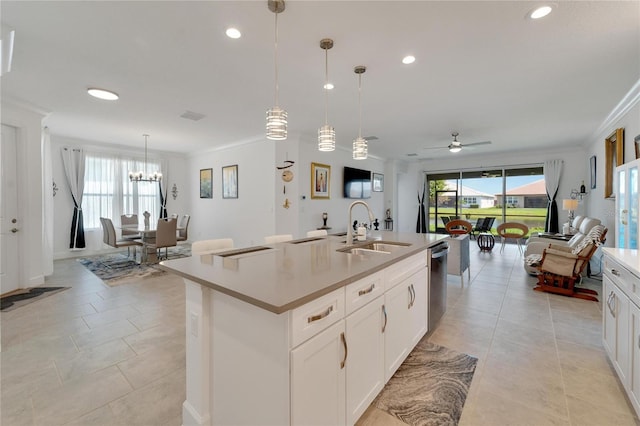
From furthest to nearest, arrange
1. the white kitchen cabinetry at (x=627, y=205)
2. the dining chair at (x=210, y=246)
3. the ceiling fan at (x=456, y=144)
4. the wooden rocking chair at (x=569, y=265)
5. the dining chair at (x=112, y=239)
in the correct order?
the dining chair at (x=112, y=239)
the ceiling fan at (x=456, y=144)
the wooden rocking chair at (x=569, y=265)
the white kitchen cabinetry at (x=627, y=205)
the dining chair at (x=210, y=246)

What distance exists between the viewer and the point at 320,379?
1.24 metres

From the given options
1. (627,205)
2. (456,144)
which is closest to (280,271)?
(627,205)

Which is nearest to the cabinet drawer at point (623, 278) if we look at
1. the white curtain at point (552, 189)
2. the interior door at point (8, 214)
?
the interior door at point (8, 214)

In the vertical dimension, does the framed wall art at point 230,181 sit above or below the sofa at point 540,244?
above

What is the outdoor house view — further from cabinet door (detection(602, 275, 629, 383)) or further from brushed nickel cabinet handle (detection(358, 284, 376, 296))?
brushed nickel cabinet handle (detection(358, 284, 376, 296))

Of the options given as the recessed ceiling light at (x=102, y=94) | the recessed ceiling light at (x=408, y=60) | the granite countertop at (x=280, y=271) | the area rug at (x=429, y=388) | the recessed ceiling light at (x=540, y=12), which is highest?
the recessed ceiling light at (x=102, y=94)

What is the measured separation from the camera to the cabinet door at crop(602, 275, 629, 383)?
5.65ft

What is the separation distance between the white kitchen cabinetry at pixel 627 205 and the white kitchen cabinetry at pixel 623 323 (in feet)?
4.95

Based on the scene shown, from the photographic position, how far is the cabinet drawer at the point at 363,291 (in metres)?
1.44

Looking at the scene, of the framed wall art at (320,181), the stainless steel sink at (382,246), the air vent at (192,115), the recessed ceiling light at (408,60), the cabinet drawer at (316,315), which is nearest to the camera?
the cabinet drawer at (316,315)

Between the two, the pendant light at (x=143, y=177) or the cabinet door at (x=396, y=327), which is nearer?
the cabinet door at (x=396, y=327)

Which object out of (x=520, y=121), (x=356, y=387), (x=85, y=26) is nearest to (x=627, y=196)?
(x=520, y=121)

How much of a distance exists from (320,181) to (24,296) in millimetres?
5175

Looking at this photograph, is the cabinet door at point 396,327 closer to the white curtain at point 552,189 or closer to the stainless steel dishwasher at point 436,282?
the stainless steel dishwasher at point 436,282
